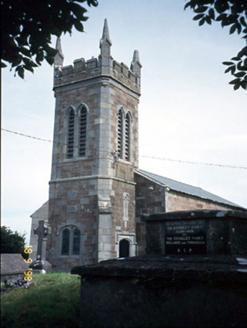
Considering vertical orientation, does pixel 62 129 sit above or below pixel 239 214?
above

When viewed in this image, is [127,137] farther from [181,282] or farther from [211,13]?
[181,282]

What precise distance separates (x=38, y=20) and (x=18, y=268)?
9272 millimetres

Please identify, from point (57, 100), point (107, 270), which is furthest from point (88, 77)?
point (107, 270)

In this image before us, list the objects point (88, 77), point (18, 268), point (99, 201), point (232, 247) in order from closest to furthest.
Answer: point (232, 247) → point (18, 268) → point (99, 201) → point (88, 77)

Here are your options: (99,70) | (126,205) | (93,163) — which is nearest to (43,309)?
(93,163)

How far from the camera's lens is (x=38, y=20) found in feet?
19.4

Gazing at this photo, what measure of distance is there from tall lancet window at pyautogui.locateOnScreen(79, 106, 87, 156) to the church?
58 millimetres

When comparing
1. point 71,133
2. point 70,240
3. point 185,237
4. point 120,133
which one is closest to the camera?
point 185,237

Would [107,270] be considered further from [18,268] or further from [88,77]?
[88,77]

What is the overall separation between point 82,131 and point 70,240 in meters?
6.25

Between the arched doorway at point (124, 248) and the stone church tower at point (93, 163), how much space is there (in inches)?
1.1

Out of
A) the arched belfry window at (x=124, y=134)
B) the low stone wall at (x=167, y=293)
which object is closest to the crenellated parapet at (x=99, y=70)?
the arched belfry window at (x=124, y=134)

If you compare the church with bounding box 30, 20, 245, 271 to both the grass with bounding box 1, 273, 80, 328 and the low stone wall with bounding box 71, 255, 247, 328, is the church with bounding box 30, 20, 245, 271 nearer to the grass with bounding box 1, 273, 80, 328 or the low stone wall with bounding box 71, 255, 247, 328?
the grass with bounding box 1, 273, 80, 328

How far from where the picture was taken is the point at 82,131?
762 inches
